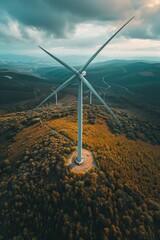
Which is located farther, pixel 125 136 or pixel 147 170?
pixel 125 136

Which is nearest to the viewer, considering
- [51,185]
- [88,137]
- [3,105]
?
[51,185]

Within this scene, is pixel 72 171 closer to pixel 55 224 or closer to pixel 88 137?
pixel 55 224

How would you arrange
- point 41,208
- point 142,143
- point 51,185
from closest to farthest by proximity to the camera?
point 41,208
point 51,185
point 142,143

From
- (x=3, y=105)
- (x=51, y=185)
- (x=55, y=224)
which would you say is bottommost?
(x=3, y=105)

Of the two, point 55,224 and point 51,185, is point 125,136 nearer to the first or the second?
point 51,185

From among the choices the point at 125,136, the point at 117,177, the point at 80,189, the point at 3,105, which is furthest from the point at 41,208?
the point at 3,105

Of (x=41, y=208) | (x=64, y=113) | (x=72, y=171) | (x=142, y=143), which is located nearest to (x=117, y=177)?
(x=72, y=171)

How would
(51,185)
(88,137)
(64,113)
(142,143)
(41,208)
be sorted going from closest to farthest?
(41,208) < (51,185) < (88,137) < (142,143) < (64,113)

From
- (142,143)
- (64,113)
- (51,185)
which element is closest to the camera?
(51,185)

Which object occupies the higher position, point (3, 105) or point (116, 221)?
point (116, 221)
